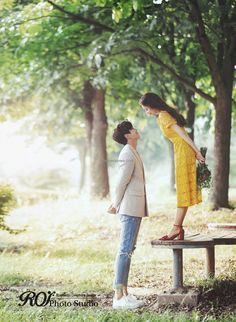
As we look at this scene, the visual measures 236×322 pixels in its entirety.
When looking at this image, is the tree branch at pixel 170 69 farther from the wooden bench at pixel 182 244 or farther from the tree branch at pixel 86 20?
the wooden bench at pixel 182 244

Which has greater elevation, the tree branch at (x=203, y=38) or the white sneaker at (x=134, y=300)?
the tree branch at (x=203, y=38)

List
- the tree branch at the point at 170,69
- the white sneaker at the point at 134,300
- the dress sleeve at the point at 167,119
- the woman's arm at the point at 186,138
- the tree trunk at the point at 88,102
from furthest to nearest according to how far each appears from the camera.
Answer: the tree trunk at the point at 88,102 < the tree branch at the point at 170,69 < the dress sleeve at the point at 167,119 < the woman's arm at the point at 186,138 < the white sneaker at the point at 134,300

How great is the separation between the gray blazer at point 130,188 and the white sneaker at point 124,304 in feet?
3.14

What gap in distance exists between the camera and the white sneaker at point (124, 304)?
6.91m

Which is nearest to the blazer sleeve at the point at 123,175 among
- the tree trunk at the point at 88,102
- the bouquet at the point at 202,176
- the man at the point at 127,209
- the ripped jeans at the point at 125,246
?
the man at the point at 127,209

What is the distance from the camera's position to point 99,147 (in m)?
20.9

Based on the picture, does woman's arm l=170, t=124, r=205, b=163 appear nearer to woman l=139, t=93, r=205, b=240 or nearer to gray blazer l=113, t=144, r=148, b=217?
woman l=139, t=93, r=205, b=240

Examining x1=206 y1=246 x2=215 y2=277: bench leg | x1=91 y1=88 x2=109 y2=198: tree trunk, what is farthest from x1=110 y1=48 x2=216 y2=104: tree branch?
x1=206 y1=246 x2=215 y2=277: bench leg

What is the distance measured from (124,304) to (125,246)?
0.64 metres

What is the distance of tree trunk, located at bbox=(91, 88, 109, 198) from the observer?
67.9 feet

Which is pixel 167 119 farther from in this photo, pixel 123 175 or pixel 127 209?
pixel 127 209

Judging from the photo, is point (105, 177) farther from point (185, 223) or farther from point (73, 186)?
point (73, 186)

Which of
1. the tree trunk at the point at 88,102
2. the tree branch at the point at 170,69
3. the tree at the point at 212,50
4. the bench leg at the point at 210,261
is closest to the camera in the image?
the bench leg at the point at 210,261

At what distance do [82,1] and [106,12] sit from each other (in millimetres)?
933
